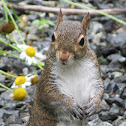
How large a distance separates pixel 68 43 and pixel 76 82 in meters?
0.48

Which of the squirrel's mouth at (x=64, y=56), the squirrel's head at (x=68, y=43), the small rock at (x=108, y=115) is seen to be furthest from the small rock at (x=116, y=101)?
the squirrel's mouth at (x=64, y=56)

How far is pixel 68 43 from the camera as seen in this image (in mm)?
3023

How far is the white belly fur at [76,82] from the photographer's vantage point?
3.31 meters

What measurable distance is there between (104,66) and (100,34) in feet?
4.06

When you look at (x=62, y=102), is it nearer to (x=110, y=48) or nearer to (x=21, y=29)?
(x=110, y=48)

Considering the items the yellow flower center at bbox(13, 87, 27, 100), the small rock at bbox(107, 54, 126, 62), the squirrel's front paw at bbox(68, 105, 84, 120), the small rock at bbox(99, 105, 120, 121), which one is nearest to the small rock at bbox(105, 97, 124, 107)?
the small rock at bbox(99, 105, 120, 121)

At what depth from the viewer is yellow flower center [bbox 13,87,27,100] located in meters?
4.49

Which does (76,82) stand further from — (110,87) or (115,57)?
(115,57)

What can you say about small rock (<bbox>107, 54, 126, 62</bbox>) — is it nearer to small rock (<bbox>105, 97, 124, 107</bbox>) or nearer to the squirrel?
small rock (<bbox>105, 97, 124, 107</bbox>)

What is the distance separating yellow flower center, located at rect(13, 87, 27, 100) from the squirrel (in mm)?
975

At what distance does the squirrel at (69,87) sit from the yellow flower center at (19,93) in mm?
975

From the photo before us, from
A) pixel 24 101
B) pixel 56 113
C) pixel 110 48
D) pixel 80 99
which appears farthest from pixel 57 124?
pixel 110 48

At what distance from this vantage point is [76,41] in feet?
10.1

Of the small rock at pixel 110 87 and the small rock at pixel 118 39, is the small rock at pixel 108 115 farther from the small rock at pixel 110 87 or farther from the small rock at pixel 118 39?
the small rock at pixel 118 39
